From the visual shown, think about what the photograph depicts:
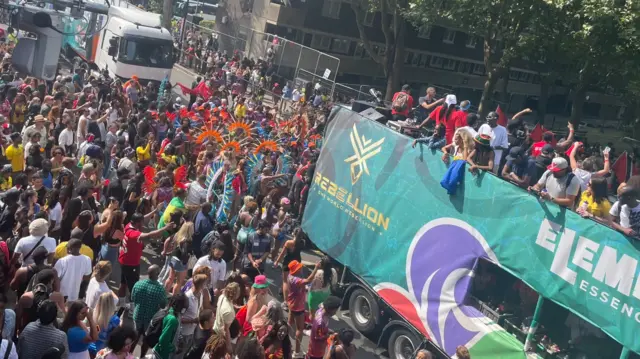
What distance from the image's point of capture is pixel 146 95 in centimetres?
1948

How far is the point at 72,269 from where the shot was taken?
7.70m

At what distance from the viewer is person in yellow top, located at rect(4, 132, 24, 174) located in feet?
36.9

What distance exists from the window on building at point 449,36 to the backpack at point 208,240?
3694 centimetres

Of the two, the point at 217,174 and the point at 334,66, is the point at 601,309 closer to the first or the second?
the point at 217,174

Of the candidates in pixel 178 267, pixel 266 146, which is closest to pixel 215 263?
pixel 178 267

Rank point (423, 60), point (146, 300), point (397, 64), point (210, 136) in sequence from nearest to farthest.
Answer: point (146, 300), point (210, 136), point (397, 64), point (423, 60)

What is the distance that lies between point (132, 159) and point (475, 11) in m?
15.9

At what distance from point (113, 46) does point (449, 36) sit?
25.9 m

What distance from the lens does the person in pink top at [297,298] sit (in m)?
9.38

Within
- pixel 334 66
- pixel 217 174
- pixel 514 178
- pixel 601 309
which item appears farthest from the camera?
pixel 334 66

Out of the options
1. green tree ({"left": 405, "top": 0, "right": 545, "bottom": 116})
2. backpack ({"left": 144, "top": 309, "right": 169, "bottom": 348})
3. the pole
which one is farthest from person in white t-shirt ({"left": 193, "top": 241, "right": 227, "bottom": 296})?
green tree ({"left": 405, "top": 0, "right": 545, "bottom": 116})

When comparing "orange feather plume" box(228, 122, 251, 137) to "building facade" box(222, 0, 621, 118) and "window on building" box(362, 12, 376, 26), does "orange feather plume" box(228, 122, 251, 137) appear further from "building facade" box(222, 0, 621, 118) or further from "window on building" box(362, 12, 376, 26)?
"window on building" box(362, 12, 376, 26)

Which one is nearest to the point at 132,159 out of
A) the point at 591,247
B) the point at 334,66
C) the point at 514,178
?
the point at 514,178

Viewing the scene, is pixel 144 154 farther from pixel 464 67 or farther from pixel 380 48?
pixel 464 67
